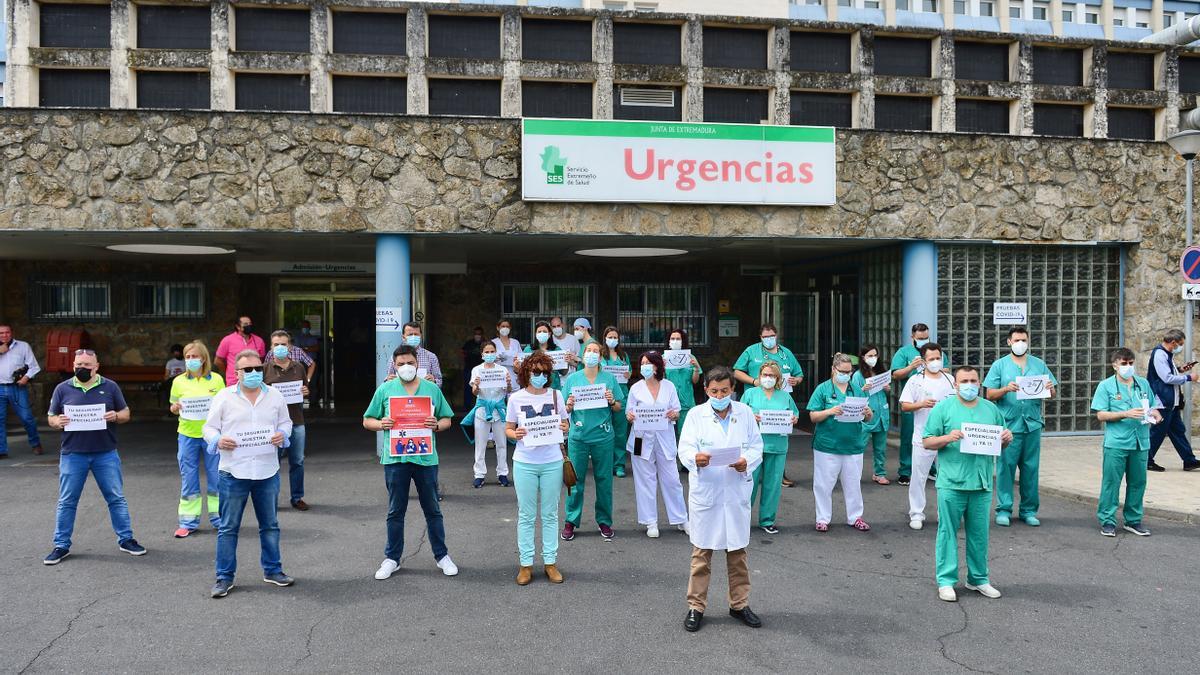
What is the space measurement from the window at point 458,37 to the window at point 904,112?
11.6 metres

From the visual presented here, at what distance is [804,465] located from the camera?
11.2 m

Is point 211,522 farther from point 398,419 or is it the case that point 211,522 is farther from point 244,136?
point 244,136

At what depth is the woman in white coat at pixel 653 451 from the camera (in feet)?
24.9

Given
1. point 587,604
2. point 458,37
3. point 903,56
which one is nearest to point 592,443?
point 587,604

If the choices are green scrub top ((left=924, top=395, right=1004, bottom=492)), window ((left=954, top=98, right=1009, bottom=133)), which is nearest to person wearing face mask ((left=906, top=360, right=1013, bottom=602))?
green scrub top ((left=924, top=395, right=1004, bottom=492))

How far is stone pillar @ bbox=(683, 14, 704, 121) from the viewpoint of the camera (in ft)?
66.9

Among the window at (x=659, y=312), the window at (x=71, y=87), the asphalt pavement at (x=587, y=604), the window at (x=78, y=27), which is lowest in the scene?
the asphalt pavement at (x=587, y=604)

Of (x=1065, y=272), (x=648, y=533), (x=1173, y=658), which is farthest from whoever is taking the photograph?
(x=1065, y=272)

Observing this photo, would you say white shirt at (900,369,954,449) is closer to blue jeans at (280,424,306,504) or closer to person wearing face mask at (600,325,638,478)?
person wearing face mask at (600,325,638,478)

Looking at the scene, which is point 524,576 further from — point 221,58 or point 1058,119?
point 1058,119

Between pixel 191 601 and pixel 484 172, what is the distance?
7.38 meters

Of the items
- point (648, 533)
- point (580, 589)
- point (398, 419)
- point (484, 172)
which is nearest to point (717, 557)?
point (648, 533)

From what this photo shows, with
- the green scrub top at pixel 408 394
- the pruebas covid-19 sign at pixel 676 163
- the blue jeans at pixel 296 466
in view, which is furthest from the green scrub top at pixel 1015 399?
the blue jeans at pixel 296 466

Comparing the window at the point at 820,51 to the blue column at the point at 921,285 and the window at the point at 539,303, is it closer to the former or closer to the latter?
the window at the point at 539,303
